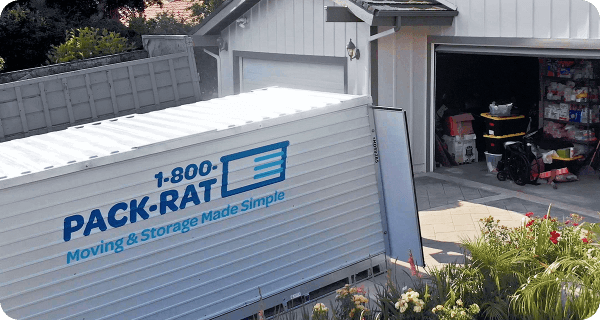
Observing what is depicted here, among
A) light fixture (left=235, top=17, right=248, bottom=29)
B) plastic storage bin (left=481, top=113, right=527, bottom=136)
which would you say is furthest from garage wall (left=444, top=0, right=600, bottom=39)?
light fixture (left=235, top=17, right=248, bottom=29)

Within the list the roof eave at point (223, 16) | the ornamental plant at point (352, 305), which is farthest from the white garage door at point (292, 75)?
the ornamental plant at point (352, 305)

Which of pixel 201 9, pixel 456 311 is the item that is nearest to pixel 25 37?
pixel 201 9

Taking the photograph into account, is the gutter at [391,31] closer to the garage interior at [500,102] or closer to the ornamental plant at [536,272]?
the garage interior at [500,102]

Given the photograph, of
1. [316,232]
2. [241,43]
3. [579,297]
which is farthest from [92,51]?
[579,297]

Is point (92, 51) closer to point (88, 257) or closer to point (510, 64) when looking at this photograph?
point (510, 64)

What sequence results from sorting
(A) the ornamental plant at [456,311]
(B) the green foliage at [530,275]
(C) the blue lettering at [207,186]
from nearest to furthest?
(A) the ornamental plant at [456,311] → (B) the green foliage at [530,275] → (C) the blue lettering at [207,186]

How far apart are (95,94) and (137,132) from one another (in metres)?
6.43

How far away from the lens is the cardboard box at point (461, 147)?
566 inches

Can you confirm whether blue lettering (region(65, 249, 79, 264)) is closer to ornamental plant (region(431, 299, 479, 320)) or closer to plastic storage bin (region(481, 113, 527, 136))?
ornamental plant (region(431, 299, 479, 320))

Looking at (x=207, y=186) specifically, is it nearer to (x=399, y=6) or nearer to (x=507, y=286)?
(x=507, y=286)

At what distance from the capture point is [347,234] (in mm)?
7840

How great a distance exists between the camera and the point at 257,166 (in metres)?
6.97

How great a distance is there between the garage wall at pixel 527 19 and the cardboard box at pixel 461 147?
269 centimetres

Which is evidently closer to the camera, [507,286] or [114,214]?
[114,214]
